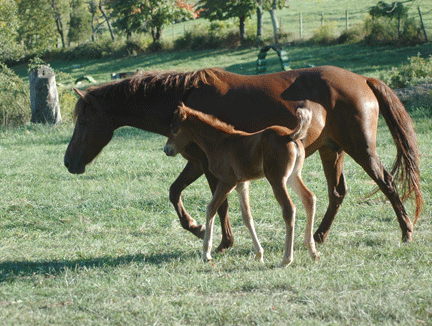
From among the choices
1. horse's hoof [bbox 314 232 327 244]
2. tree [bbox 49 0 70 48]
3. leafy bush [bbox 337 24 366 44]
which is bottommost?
horse's hoof [bbox 314 232 327 244]

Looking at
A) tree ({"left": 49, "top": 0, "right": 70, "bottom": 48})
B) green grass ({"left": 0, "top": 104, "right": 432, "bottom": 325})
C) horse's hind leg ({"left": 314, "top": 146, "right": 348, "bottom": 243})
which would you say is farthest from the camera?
tree ({"left": 49, "top": 0, "right": 70, "bottom": 48})

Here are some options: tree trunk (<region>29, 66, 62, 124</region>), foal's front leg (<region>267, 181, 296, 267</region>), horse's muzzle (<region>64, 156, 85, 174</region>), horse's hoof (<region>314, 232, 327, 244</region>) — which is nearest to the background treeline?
tree trunk (<region>29, 66, 62, 124</region>)

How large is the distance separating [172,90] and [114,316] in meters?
2.50

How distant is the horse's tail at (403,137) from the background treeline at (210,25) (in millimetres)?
21040

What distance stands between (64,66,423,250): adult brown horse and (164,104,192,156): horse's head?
0.87 ft

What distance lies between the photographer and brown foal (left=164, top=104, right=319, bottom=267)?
4.23m

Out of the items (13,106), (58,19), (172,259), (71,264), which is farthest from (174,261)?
(58,19)

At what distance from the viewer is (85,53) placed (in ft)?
135

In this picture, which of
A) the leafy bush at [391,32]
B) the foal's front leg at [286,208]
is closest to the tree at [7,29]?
the leafy bush at [391,32]

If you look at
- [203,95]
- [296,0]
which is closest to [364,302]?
[203,95]

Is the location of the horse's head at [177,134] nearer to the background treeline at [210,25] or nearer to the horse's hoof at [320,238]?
the horse's hoof at [320,238]

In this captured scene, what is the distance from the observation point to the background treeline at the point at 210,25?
83.8 ft

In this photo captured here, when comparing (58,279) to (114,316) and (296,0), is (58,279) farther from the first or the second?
(296,0)

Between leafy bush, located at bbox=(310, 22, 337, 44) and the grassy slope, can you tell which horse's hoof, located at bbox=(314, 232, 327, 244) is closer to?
the grassy slope
